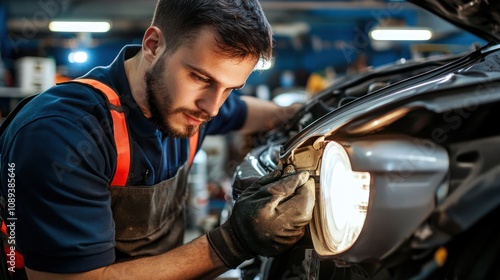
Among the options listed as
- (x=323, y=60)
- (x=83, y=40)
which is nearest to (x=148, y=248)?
(x=83, y=40)

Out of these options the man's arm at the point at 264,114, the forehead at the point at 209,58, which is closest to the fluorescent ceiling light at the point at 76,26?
the man's arm at the point at 264,114

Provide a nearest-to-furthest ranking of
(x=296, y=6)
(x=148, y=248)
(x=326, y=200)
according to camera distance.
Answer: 1. (x=326, y=200)
2. (x=148, y=248)
3. (x=296, y=6)

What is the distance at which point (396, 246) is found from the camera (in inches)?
34.8

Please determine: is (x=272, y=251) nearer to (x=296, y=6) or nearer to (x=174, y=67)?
(x=174, y=67)

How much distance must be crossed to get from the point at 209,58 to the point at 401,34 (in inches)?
319

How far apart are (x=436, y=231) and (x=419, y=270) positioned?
0.28 ft

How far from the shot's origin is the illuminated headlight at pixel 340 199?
95 centimetres

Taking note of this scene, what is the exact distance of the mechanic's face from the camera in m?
1.29

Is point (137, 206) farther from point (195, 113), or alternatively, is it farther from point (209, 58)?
point (209, 58)

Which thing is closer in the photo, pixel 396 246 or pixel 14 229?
pixel 396 246

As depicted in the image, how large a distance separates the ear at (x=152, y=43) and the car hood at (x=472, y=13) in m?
0.64

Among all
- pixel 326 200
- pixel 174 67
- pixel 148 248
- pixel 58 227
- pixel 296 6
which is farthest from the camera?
pixel 296 6

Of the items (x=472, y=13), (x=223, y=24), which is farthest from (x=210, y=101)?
(x=472, y=13)

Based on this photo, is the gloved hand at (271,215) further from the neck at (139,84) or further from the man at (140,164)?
the neck at (139,84)
